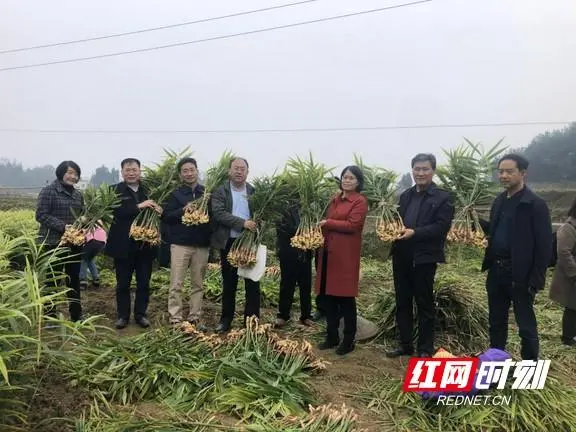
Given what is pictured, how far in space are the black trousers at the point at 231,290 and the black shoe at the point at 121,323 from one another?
3.40 ft

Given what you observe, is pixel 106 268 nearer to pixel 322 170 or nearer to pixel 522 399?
pixel 322 170

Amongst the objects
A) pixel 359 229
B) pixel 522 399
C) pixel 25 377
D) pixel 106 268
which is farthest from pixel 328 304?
pixel 106 268

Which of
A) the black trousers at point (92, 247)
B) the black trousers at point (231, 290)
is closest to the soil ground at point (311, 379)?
the black trousers at point (231, 290)

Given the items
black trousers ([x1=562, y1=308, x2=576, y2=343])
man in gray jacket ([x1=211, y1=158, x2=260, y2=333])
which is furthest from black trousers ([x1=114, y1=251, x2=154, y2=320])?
Answer: black trousers ([x1=562, y1=308, x2=576, y2=343])

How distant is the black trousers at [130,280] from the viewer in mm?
4973

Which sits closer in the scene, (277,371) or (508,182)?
(277,371)

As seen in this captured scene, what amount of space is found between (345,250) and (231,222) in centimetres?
112

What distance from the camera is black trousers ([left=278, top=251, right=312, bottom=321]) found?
17.0 feet

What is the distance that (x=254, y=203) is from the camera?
4.77 metres

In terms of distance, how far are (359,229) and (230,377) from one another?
174cm

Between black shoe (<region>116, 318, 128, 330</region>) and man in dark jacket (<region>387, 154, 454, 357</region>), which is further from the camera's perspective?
black shoe (<region>116, 318, 128, 330</region>)

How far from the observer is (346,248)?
434 centimetres

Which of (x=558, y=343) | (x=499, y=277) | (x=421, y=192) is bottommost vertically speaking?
(x=558, y=343)

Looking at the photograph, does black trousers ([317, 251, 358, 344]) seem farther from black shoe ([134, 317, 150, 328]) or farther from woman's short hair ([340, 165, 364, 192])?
black shoe ([134, 317, 150, 328])
